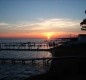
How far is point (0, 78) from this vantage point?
85.3ft

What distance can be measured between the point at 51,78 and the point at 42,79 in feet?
3.14

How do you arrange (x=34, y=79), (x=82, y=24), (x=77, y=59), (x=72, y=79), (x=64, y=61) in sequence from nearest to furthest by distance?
(x=72, y=79) → (x=34, y=79) → (x=77, y=59) → (x=64, y=61) → (x=82, y=24)

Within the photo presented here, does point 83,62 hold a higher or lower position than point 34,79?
higher

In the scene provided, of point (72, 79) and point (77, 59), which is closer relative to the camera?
point (72, 79)

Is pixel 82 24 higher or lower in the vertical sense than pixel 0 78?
higher

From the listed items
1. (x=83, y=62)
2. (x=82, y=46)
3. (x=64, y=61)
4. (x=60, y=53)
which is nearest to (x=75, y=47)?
(x=82, y=46)

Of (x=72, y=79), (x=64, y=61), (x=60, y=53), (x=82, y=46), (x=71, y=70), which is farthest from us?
(x=60, y=53)

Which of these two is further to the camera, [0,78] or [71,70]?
[0,78]

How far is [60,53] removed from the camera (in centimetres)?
3331

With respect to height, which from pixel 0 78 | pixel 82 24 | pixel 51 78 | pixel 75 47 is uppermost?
pixel 82 24

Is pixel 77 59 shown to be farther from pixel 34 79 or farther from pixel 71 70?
pixel 34 79

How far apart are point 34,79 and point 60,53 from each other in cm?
1456

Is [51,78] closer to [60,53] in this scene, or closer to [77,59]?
[77,59]

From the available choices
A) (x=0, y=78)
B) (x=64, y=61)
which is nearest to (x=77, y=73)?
(x=64, y=61)
